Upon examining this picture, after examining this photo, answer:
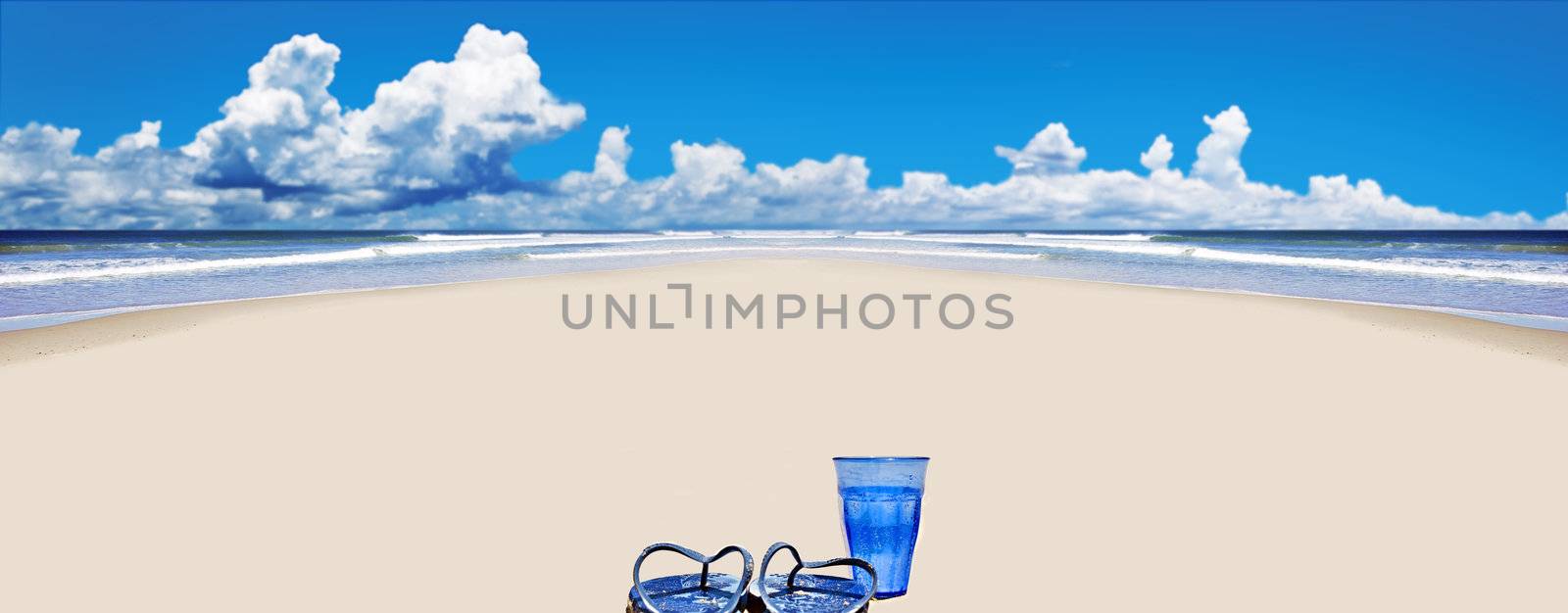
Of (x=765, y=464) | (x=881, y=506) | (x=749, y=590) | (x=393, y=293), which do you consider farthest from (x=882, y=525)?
(x=393, y=293)

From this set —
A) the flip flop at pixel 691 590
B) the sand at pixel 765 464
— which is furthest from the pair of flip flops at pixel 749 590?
the sand at pixel 765 464

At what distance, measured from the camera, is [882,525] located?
364 cm

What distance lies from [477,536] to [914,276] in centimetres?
1805

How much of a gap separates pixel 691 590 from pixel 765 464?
2.33m

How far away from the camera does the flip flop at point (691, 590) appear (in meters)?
3.10

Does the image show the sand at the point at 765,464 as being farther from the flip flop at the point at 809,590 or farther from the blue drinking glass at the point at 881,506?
the flip flop at the point at 809,590

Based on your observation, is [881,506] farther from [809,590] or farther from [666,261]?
[666,261]

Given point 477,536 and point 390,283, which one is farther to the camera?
point 390,283

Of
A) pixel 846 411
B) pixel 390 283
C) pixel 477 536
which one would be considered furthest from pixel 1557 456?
pixel 390 283

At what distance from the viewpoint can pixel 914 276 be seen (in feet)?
72.0

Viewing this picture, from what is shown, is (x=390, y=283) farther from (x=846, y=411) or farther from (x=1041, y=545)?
(x=1041, y=545)

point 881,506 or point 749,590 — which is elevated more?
point 881,506

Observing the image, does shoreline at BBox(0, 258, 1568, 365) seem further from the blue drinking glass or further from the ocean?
the blue drinking glass

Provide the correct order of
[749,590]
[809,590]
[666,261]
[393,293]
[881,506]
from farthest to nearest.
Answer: [666,261] < [393,293] < [881,506] < [809,590] < [749,590]
